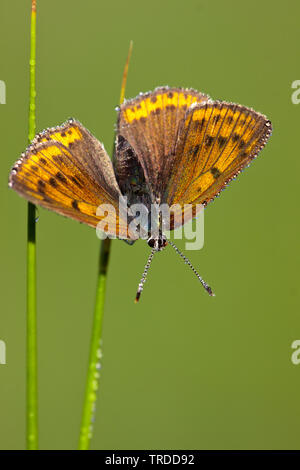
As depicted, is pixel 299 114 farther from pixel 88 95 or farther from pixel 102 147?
pixel 102 147

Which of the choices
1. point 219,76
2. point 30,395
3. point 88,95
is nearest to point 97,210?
point 30,395
